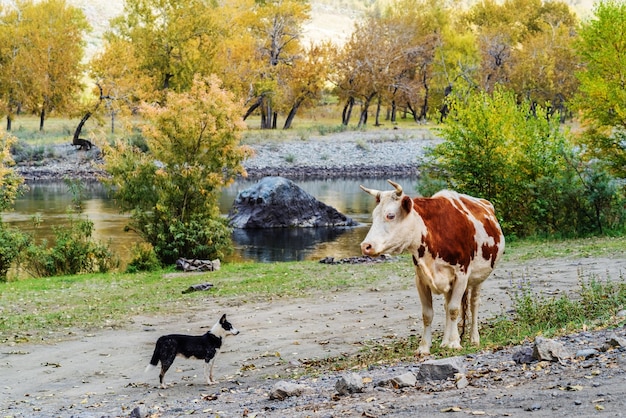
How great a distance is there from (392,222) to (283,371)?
285cm

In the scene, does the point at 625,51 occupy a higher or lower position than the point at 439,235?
higher

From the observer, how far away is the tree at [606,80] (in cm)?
3450

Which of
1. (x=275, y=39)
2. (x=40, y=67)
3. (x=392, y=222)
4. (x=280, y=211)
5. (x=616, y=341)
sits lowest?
(x=280, y=211)

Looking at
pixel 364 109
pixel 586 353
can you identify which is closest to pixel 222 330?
pixel 586 353

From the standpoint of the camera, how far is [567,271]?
1980 cm

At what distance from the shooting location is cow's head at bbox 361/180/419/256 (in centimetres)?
1100

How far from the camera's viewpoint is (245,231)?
4184 centimetres

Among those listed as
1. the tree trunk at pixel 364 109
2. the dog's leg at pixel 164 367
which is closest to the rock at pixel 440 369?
the dog's leg at pixel 164 367

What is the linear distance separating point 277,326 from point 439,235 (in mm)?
5189

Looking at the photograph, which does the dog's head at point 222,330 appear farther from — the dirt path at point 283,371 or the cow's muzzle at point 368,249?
the cow's muzzle at point 368,249

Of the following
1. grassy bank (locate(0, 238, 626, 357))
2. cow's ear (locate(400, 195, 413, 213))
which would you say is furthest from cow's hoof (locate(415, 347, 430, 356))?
cow's ear (locate(400, 195, 413, 213))

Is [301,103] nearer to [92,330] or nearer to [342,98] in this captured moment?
[342,98]

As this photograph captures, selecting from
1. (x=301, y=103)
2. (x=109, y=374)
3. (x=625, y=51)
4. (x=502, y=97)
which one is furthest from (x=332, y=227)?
(x=301, y=103)

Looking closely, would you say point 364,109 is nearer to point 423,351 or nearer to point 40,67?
point 40,67
